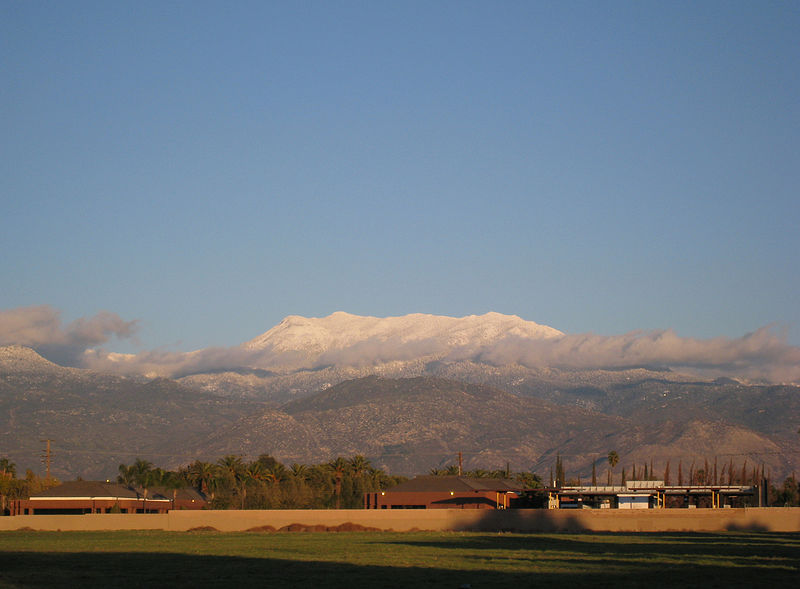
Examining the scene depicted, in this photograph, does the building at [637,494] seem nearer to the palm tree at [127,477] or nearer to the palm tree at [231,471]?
the palm tree at [231,471]

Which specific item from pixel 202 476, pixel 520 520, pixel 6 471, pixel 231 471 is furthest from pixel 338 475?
pixel 520 520

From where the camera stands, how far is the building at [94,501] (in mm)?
124375

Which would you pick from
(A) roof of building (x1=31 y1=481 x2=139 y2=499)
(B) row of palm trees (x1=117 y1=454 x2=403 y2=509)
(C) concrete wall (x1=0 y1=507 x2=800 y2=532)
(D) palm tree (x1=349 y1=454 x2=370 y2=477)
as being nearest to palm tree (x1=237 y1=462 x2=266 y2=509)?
(B) row of palm trees (x1=117 y1=454 x2=403 y2=509)

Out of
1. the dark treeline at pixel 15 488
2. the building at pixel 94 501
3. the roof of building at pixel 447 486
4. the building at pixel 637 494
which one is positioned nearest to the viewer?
the building at pixel 637 494

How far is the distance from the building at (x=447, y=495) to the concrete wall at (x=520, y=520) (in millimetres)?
36398

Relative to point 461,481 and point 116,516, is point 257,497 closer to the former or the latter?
point 461,481

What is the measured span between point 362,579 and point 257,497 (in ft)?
321

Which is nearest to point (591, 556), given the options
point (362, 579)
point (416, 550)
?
point (416, 550)

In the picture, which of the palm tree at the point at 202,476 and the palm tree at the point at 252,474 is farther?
the palm tree at the point at 202,476

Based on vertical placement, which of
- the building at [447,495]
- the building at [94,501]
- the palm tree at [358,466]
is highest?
the palm tree at [358,466]

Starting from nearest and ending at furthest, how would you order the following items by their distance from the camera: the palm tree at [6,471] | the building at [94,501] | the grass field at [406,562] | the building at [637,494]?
the grass field at [406,562], the building at [637,494], the building at [94,501], the palm tree at [6,471]

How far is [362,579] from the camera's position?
3819 centimetres

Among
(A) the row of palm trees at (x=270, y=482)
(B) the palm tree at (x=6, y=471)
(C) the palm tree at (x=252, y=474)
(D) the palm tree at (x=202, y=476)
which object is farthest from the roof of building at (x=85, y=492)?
(B) the palm tree at (x=6, y=471)

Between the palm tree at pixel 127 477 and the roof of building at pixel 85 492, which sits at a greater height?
the palm tree at pixel 127 477
